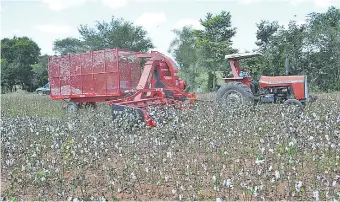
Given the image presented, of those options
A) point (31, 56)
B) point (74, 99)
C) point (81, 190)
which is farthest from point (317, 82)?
point (31, 56)

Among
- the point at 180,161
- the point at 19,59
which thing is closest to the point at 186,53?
the point at 19,59

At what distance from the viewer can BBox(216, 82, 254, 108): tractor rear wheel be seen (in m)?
10.8

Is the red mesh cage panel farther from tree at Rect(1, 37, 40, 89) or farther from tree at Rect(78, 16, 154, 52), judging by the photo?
tree at Rect(1, 37, 40, 89)

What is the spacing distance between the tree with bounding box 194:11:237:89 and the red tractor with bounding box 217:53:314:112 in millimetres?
18564

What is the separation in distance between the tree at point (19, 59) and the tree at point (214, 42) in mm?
22333

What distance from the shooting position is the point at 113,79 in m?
12.4

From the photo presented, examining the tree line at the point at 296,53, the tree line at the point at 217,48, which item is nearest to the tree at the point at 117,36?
the tree line at the point at 217,48

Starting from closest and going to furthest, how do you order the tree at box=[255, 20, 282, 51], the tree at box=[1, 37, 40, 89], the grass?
the grass, the tree at box=[255, 20, 282, 51], the tree at box=[1, 37, 40, 89]

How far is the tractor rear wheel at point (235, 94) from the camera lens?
10.8 meters

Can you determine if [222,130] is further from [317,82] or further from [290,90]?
[317,82]

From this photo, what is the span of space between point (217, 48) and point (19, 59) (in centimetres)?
2829

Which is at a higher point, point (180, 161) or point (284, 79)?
point (284, 79)

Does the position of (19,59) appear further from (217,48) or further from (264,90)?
(264,90)

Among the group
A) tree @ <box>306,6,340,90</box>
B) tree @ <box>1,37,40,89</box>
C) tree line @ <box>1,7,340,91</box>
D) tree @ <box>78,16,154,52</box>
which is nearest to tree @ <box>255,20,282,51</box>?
tree line @ <box>1,7,340,91</box>
